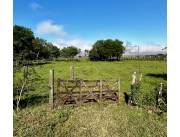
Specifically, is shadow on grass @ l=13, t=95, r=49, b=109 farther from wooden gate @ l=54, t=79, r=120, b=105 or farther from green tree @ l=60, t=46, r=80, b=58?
green tree @ l=60, t=46, r=80, b=58

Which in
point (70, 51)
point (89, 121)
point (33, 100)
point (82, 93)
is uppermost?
point (70, 51)

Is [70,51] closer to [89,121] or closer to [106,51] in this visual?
[106,51]

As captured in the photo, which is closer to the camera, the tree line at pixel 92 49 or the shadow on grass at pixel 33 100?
the shadow on grass at pixel 33 100

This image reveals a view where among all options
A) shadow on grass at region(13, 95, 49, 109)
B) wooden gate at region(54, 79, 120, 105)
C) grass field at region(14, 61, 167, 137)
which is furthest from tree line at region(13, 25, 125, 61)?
grass field at region(14, 61, 167, 137)

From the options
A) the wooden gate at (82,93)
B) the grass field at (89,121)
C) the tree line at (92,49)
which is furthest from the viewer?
the tree line at (92,49)

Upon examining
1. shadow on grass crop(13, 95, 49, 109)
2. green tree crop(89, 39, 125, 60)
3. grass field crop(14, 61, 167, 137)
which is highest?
green tree crop(89, 39, 125, 60)

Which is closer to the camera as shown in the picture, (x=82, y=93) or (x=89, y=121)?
(x=89, y=121)

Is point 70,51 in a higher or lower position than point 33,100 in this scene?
higher

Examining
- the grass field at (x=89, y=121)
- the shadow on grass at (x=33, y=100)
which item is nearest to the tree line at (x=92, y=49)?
the shadow on grass at (x=33, y=100)

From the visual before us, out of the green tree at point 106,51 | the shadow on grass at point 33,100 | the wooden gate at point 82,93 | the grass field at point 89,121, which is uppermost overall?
the green tree at point 106,51

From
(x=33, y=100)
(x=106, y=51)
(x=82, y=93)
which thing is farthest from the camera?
(x=106, y=51)

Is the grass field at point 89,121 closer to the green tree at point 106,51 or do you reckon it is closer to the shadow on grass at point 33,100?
the shadow on grass at point 33,100

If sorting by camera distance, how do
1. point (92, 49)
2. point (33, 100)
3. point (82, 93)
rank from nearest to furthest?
1. point (82, 93)
2. point (33, 100)
3. point (92, 49)

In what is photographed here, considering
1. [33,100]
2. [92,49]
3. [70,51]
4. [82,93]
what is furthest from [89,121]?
[70,51]
